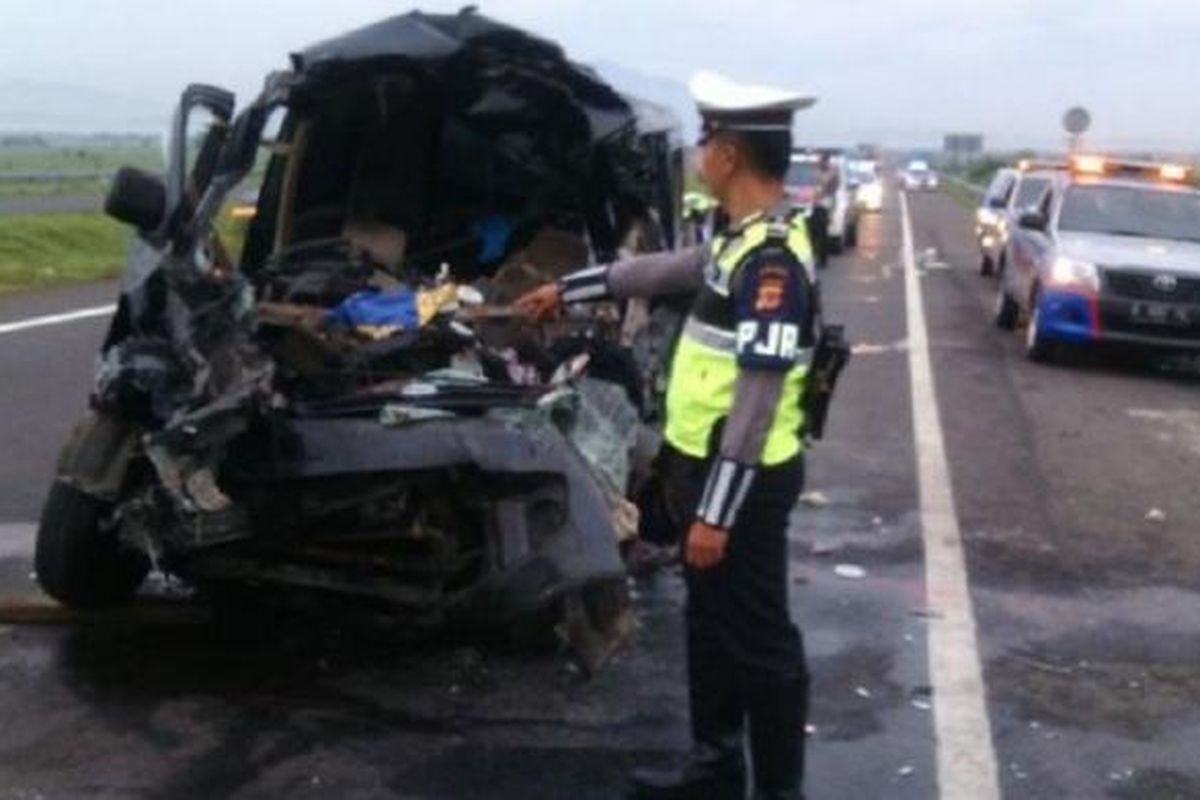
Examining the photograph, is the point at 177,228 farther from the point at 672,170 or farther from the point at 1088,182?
the point at 1088,182

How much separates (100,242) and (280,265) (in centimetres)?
1955

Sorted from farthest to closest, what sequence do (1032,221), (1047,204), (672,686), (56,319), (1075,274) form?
(1047,204) < (1032,221) < (56,319) < (1075,274) < (672,686)

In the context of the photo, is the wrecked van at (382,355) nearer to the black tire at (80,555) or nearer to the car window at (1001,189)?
the black tire at (80,555)

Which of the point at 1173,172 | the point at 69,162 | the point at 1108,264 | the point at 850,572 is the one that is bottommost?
the point at 69,162

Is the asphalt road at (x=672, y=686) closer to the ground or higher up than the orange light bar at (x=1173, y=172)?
closer to the ground

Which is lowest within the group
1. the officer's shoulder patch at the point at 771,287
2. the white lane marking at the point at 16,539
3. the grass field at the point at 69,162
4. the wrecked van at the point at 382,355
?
the grass field at the point at 69,162

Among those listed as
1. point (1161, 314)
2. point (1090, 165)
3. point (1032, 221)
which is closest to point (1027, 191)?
point (1090, 165)

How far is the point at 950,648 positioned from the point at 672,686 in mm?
1115

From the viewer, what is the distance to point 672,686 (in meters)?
5.76

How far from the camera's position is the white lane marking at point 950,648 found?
505cm

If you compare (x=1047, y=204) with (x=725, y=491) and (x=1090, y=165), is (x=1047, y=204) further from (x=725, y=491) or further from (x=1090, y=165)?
(x=725, y=491)

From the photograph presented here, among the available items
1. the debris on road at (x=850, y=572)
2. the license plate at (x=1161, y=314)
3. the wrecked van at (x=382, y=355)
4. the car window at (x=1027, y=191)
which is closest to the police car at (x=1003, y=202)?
the car window at (x=1027, y=191)

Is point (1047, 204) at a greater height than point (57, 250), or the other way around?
point (1047, 204)

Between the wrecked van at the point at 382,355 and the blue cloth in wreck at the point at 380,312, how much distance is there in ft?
0.04
